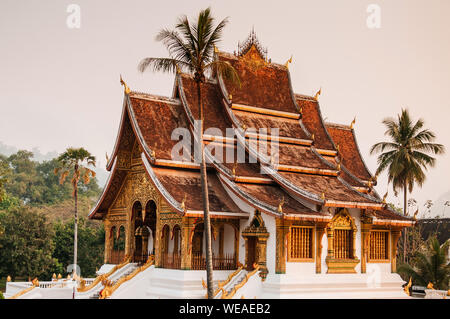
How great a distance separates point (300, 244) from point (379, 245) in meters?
3.83

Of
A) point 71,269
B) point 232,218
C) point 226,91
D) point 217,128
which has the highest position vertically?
point 226,91

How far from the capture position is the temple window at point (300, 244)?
1880 centimetres

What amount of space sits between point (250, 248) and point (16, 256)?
66.5ft

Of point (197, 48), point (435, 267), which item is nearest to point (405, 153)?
point (435, 267)

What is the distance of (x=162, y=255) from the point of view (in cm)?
1991

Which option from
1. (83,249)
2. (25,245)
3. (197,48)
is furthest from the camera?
(83,249)

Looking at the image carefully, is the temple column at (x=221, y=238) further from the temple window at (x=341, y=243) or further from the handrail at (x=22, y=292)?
the handrail at (x=22, y=292)

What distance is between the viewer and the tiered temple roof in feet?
63.7

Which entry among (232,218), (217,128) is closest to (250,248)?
(232,218)

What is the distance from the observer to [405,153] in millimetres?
32750

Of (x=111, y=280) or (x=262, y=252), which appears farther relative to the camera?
(x=111, y=280)

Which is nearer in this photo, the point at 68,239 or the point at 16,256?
the point at 16,256

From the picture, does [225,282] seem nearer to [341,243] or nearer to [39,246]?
[341,243]
